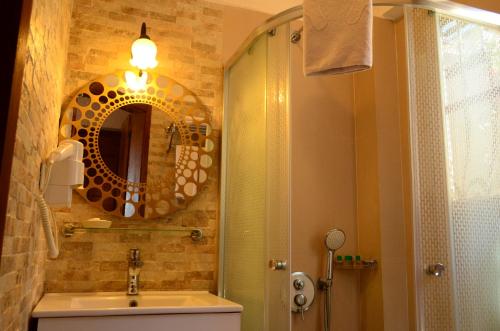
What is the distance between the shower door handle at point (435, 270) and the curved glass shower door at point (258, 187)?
58 cm

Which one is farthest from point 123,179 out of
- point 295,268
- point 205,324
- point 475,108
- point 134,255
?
point 475,108

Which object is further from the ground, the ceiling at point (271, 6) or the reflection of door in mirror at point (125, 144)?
the ceiling at point (271, 6)

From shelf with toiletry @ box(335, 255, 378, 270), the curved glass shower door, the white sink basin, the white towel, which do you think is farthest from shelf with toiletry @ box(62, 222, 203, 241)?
the white towel

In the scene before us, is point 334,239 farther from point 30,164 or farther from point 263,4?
point 30,164

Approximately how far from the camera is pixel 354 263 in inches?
106

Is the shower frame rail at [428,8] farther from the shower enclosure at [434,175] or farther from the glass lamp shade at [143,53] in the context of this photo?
the glass lamp shade at [143,53]

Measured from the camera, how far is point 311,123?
9.56 ft

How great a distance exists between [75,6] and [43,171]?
1242mm

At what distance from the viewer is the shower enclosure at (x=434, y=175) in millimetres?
1938

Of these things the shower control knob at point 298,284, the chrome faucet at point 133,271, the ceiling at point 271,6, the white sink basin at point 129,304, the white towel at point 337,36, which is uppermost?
the ceiling at point 271,6

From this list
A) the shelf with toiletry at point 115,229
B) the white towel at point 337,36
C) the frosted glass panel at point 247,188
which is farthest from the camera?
the shelf with toiletry at point 115,229

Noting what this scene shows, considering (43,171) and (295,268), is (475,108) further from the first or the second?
(43,171)

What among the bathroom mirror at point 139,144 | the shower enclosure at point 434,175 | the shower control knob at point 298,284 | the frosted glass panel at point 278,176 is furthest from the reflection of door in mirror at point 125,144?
the shower control knob at point 298,284

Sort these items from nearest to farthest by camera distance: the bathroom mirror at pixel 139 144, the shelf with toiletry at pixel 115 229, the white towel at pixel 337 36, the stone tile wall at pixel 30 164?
the stone tile wall at pixel 30 164 → the white towel at pixel 337 36 → the shelf with toiletry at pixel 115 229 → the bathroom mirror at pixel 139 144
